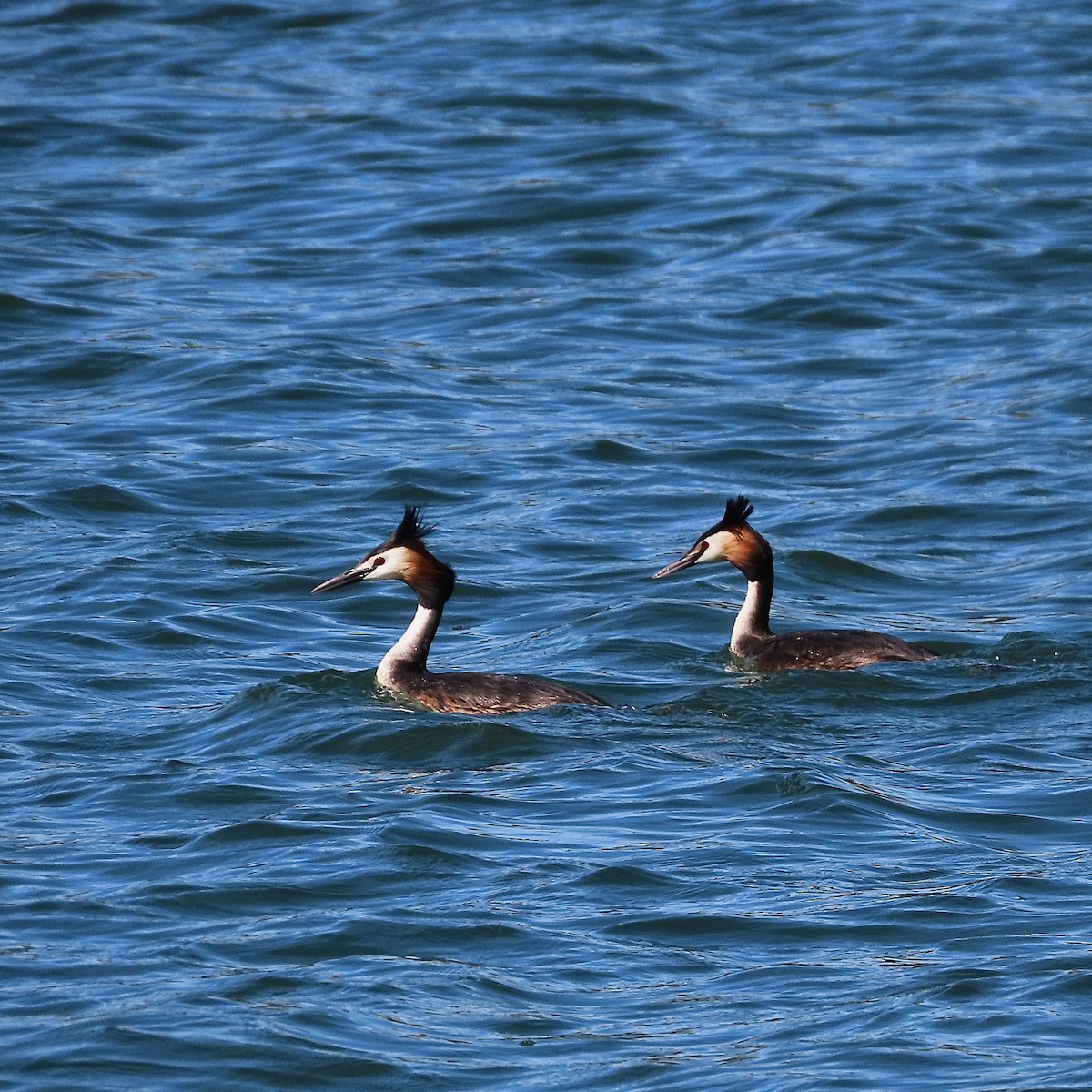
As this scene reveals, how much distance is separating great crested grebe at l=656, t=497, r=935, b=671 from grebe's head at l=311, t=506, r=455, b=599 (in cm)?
150

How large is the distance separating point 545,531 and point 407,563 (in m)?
2.73

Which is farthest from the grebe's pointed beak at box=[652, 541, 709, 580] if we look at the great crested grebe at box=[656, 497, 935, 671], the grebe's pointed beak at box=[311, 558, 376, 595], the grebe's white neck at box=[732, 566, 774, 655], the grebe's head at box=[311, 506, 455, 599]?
the grebe's pointed beak at box=[311, 558, 376, 595]

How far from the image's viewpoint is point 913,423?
15.9 metres

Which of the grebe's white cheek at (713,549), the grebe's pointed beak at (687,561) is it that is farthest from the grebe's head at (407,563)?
the grebe's white cheek at (713,549)

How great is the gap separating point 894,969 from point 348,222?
14.0m

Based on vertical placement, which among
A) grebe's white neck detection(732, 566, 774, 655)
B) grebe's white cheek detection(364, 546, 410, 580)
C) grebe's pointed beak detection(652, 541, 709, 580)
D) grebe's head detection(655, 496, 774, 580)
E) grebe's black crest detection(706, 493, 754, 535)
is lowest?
grebe's white neck detection(732, 566, 774, 655)

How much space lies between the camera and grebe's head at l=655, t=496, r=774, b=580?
11930 millimetres

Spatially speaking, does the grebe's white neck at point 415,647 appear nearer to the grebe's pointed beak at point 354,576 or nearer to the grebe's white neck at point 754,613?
the grebe's pointed beak at point 354,576

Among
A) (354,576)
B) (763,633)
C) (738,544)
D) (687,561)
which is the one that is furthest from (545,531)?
Answer: (354,576)

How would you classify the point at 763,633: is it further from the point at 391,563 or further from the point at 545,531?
the point at 545,531

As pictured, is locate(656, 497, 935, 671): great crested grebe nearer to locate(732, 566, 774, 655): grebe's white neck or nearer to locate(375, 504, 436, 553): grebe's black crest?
locate(732, 566, 774, 655): grebe's white neck

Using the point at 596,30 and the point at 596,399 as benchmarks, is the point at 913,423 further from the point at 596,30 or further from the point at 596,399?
the point at 596,30

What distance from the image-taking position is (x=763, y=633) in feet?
38.8

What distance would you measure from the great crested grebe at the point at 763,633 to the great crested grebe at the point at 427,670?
1236mm
